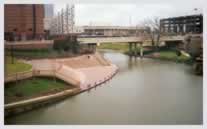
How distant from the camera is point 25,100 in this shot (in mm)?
3156

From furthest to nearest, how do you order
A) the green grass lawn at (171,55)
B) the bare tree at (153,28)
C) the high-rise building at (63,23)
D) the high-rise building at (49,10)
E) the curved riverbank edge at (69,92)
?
the green grass lawn at (171,55)
the bare tree at (153,28)
the high-rise building at (63,23)
the high-rise building at (49,10)
the curved riverbank edge at (69,92)

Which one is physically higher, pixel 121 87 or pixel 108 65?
pixel 108 65

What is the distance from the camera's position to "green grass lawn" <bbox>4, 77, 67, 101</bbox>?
315 centimetres

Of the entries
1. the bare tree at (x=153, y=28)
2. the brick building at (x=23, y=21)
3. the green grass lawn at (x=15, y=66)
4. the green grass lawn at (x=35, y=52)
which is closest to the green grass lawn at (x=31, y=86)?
the green grass lawn at (x=15, y=66)

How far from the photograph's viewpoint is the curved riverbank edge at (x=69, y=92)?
3.11 metres

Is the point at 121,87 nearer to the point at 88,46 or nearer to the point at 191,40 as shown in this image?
the point at 88,46

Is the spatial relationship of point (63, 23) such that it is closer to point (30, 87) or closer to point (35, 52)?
point (35, 52)

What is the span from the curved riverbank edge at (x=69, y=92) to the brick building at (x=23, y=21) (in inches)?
24.7

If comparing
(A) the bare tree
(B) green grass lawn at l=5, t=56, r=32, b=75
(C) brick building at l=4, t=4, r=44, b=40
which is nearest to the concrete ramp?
(B) green grass lawn at l=5, t=56, r=32, b=75

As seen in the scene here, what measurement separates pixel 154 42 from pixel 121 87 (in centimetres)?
81

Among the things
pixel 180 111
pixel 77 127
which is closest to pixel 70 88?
pixel 77 127

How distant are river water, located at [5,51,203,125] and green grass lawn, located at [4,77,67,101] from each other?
18 centimetres

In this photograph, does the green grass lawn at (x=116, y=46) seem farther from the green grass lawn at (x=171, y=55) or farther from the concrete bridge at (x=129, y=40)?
the green grass lawn at (x=171, y=55)

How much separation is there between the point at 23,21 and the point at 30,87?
2.26ft
